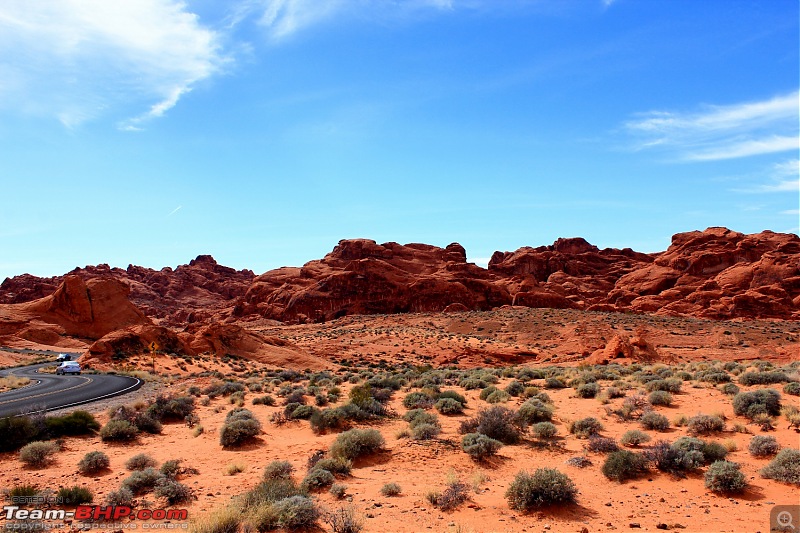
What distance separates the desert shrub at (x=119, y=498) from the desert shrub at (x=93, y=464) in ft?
7.82

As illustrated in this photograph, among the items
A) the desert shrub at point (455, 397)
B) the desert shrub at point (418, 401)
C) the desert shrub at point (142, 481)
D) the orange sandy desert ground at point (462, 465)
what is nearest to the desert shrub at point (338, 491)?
the orange sandy desert ground at point (462, 465)

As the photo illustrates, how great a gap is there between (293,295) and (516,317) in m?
41.1

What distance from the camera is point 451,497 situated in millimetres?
8133

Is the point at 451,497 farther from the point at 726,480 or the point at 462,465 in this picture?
the point at 726,480

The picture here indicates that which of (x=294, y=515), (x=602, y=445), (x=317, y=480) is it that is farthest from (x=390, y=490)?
(x=602, y=445)

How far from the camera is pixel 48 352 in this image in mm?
50906

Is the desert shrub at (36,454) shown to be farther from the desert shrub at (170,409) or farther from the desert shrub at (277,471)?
the desert shrub at (277,471)

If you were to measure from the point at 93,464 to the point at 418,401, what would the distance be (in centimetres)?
941

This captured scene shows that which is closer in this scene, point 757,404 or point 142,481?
point 142,481

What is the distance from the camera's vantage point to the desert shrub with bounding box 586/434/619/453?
1049cm

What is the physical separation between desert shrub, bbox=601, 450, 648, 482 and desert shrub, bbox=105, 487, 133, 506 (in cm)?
881

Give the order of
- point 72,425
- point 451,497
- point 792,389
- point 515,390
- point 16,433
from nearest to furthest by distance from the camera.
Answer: point 451,497
point 16,433
point 72,425
point 792,389
point 515,390

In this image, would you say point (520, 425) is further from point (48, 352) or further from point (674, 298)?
point (674, 298)

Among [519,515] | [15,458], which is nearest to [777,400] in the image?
[519,515]
